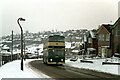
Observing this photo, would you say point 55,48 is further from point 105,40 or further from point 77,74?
point 105,40

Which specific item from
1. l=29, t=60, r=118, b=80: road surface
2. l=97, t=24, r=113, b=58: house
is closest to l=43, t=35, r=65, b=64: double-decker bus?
l=29, t=60, r=118, b=80: road surface

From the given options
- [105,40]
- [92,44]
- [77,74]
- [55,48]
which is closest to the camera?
[77,74]

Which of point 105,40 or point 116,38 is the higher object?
point 116,38

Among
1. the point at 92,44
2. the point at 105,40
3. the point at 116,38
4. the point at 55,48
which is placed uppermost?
the point at 116,38

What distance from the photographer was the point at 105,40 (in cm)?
8031

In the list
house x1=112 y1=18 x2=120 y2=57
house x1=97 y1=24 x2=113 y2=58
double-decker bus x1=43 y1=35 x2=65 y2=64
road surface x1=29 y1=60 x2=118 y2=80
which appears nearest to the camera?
road surface x1=29 y1=60 x2=118 y2=80

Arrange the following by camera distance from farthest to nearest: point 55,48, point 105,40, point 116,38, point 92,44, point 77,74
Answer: point 92,44
point 105,40
point 116,38
point 55,48
point 77,74

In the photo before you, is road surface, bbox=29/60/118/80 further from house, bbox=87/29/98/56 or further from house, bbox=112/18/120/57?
house, bbox=87/29/98/56

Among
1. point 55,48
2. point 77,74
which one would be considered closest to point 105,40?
point 55,48

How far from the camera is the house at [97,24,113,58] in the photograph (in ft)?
254

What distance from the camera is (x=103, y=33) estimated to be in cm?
8181

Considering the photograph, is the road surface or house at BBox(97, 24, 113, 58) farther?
house at BBox(97, 24, 113, 58)

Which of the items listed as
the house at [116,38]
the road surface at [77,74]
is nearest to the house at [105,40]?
the house at [116,38]

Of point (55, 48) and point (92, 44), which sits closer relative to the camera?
point (55, 48)
